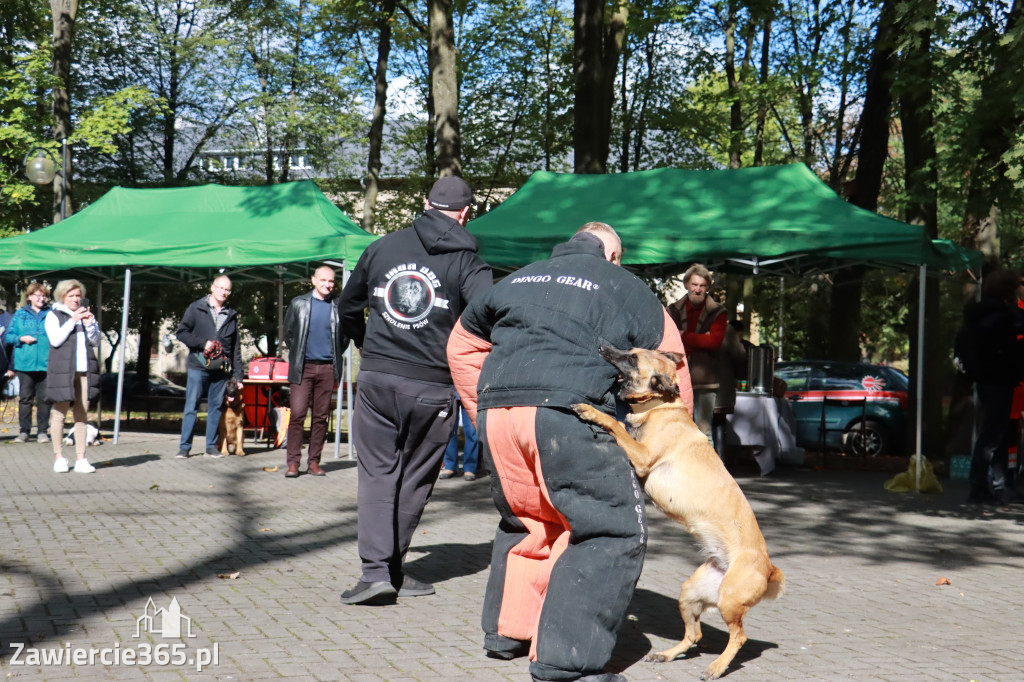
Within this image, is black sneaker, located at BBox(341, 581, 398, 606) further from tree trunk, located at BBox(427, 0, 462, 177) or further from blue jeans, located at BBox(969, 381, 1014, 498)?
tree trunk, located at BBox(427, 0, 462, 177)

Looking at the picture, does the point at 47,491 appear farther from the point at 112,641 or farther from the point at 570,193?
the point at 570,193

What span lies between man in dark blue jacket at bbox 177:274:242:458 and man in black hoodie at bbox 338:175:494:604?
7113mm

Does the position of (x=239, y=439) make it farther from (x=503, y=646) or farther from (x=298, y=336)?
(x=503, y=646)

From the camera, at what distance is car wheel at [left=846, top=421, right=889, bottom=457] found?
15617 mm

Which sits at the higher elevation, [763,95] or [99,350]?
[763,95]

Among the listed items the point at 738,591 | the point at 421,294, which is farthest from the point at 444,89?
the point at 738,591

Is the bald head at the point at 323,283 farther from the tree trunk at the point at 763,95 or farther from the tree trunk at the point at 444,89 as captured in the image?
the tree trunk at the point at 763,95

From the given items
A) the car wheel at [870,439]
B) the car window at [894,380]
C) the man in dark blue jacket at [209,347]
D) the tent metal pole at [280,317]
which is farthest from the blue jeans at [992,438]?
the tent metal pole at [280,317]

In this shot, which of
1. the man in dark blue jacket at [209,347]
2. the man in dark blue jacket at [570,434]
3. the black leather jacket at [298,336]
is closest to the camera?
the man in dark blue jacket at [570,434]

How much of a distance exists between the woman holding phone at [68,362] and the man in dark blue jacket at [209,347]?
1.77 metres

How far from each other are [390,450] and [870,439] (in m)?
12.1

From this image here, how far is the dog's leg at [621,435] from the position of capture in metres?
3.85

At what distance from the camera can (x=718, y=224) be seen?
11.8 meters

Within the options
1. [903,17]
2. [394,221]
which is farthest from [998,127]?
[394,221]
